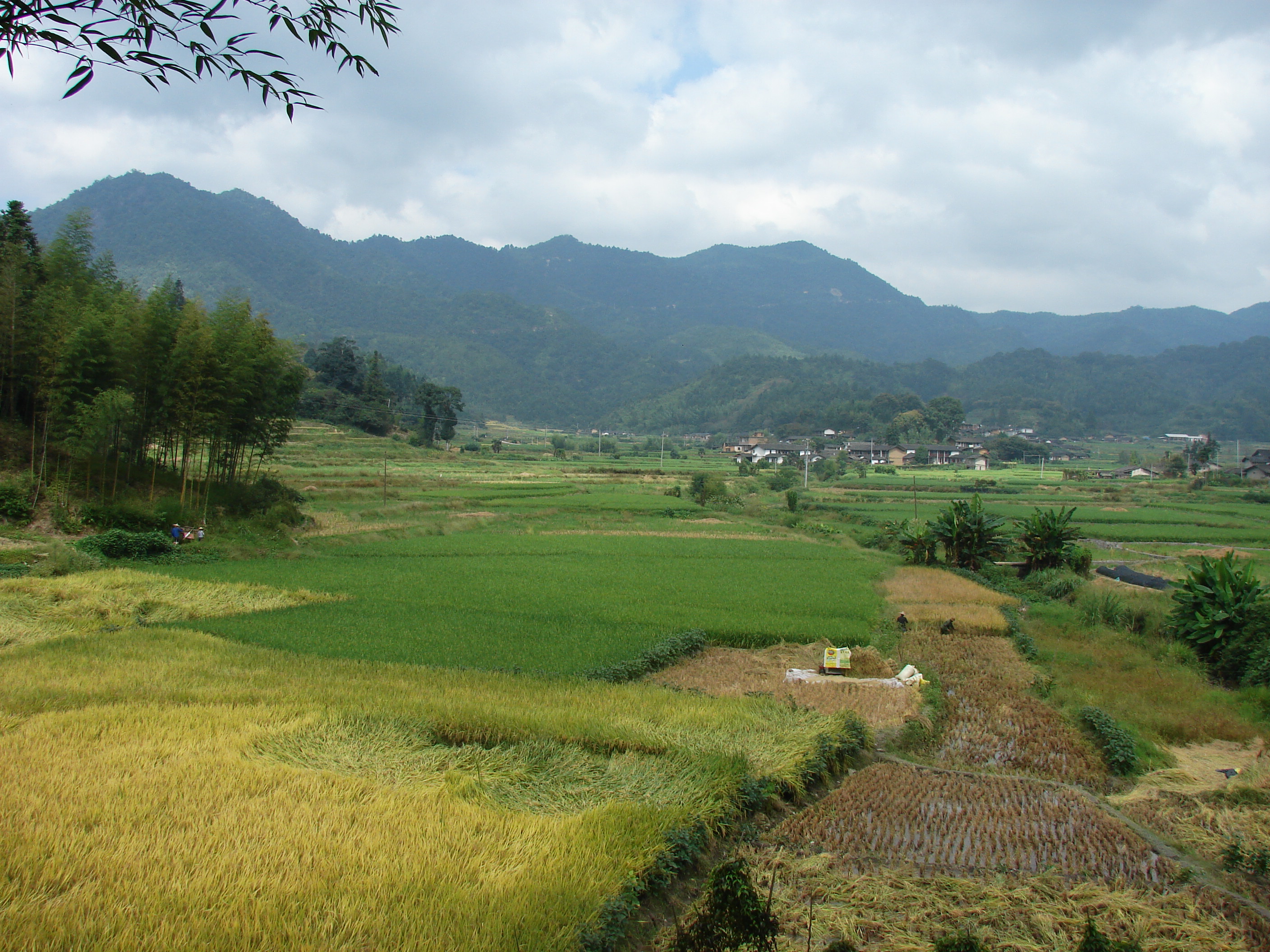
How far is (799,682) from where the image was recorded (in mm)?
10398

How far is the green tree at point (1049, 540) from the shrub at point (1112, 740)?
42.8 ft

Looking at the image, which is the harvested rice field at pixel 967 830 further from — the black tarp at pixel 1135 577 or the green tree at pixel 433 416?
the green tree at pixel 433 416

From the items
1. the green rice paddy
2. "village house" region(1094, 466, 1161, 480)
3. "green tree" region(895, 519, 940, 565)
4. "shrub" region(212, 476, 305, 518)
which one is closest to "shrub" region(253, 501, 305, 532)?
"shrub" region(212, 476, 305, 518)

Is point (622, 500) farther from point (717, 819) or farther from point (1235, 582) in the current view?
point (717, 819)

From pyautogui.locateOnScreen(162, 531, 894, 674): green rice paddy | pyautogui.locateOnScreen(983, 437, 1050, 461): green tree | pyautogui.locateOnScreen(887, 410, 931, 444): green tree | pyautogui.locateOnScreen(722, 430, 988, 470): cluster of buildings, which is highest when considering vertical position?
pyautogui.locateOnScreen(887, 410, 931, 444): green tree

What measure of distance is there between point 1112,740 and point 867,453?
7311 cm

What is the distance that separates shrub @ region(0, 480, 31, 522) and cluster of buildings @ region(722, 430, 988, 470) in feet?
183

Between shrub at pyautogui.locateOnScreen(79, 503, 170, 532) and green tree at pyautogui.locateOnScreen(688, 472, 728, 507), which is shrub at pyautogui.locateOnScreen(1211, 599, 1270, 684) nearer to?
shrub at pyautogui.locateOnScreen(79, 503, 170, 532)

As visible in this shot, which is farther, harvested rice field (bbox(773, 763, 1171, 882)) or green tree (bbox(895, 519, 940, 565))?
green tree (bbox(895, 519, 940, 565))

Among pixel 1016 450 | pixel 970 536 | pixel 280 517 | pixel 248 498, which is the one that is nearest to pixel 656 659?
pixel 970 536

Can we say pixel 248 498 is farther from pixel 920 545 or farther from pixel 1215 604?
pixel 1215 604

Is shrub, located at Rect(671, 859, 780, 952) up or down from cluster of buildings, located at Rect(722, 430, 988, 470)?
down

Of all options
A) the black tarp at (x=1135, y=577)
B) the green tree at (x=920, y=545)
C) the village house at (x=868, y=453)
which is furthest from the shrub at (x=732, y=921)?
the village house at (x=868, y=453)

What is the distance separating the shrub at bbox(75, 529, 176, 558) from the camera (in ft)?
53.0
